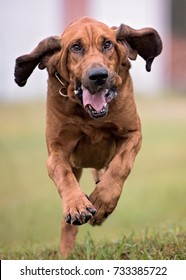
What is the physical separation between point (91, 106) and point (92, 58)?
31 centimetres

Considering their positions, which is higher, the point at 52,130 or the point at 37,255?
the point at 52,130

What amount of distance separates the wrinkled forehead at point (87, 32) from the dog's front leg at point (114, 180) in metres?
0.71

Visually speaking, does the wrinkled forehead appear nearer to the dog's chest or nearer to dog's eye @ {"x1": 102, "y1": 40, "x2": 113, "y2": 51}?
dog's eye @ {"x1": 102, "y1": 40, "x2": 113, "y2": 51}

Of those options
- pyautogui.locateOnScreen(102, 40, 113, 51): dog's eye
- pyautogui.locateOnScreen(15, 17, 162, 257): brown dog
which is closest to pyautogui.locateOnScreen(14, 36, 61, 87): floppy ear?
pyautogui.locateOnScreen(15, 17, 162, 257): brown dog

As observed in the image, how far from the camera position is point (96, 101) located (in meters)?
6.05

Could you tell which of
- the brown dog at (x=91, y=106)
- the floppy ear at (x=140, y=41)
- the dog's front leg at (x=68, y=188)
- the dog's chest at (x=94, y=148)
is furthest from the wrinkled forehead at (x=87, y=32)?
the dog's front leg at (x=68, y=188)

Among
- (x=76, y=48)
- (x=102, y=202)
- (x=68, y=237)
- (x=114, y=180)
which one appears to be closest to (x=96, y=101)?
(x=76, y=48)

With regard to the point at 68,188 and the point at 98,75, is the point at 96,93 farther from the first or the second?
the point at 68,188

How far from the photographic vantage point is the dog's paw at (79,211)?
5.75 meters

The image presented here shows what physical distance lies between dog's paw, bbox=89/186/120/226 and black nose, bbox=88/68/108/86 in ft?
2.24

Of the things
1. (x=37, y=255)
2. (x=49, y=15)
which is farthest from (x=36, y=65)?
(x=49, y=15)
